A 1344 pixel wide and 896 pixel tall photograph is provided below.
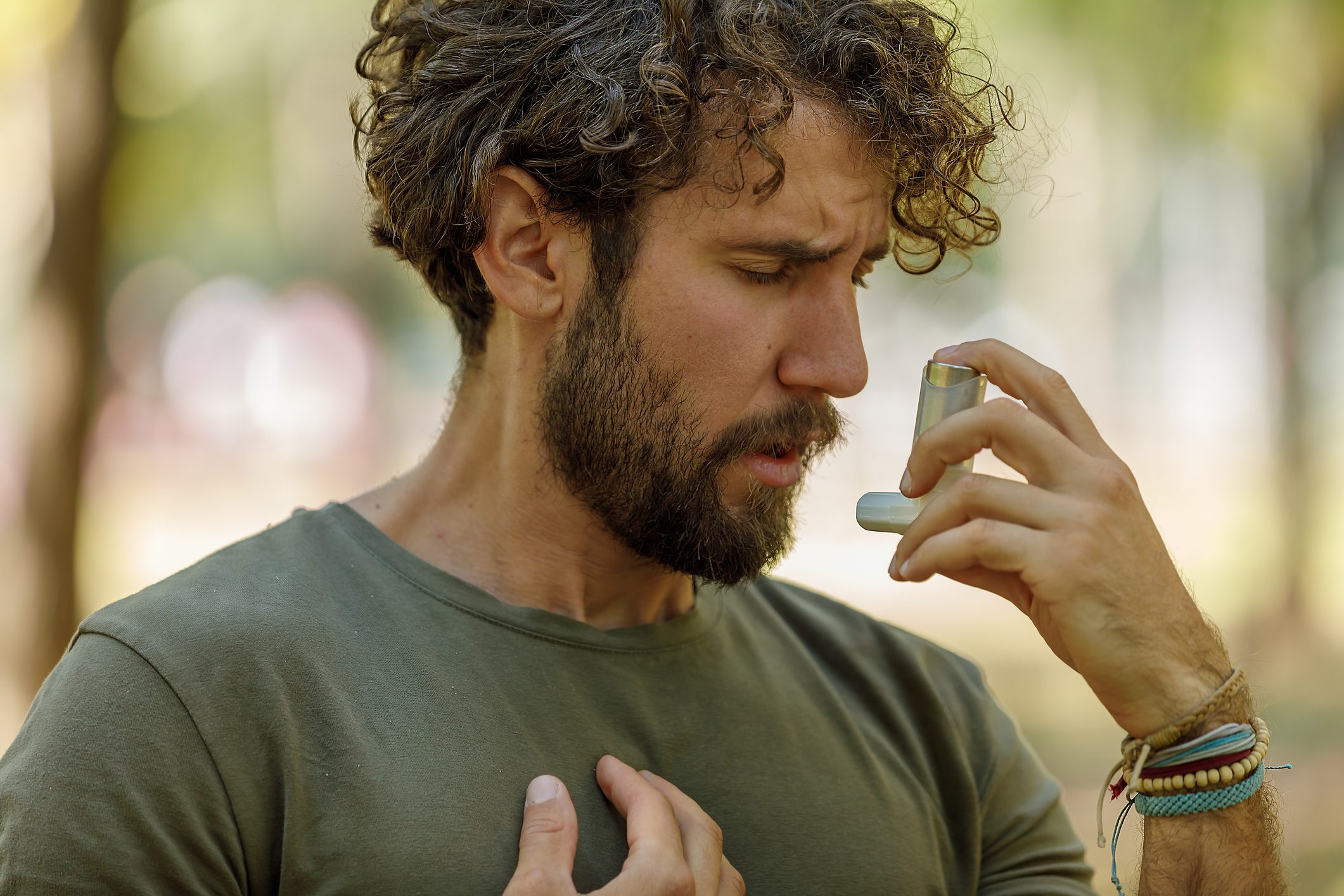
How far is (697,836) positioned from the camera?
195cm

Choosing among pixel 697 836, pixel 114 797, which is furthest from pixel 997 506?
pixel 114 797

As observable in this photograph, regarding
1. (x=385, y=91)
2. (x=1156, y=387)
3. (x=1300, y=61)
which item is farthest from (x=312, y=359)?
(x=385, y=91)

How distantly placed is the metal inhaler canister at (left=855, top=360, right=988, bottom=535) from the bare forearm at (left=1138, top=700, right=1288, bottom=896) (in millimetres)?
562

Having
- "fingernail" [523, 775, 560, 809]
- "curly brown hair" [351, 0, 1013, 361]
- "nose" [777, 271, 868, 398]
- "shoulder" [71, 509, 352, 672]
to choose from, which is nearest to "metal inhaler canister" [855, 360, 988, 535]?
"nose" [777, 271, 868, 398]

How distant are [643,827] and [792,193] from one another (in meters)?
1.05

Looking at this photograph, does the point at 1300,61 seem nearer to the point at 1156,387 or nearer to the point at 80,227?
the point at 1156,387

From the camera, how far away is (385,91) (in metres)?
2.48

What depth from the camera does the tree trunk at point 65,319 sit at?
4367 millimetres

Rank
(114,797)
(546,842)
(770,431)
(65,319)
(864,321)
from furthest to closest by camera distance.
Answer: (864,321) → (65,319) → (770,431) → (546,842) → (114,797)

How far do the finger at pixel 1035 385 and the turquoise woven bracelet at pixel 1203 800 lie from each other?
561mm

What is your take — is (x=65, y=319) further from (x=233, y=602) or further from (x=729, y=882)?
(x=729, y=882)

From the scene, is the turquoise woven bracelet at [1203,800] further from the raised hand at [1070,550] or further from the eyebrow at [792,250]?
the eyebrow at [792,250]

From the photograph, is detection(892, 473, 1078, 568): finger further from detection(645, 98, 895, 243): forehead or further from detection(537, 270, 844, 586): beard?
detection(645, 98, 895, 243): forehead

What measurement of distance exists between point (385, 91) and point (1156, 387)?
11.2 meters
